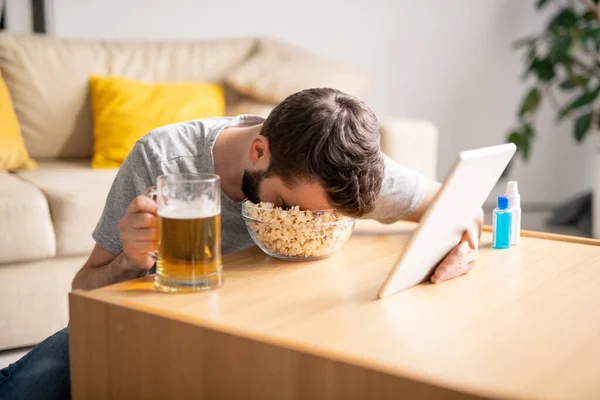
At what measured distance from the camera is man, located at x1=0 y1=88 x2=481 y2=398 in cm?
117

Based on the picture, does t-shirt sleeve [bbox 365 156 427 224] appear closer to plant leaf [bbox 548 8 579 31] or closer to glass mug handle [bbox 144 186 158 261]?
glass mug handle [bbox 144 186 158 261]

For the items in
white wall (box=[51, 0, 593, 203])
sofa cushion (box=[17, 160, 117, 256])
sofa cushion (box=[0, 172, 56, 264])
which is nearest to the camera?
sofa cushion (box=[0, 172, 56, 264])

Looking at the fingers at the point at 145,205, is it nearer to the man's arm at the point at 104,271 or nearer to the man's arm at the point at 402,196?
the man's arm at the point at 104,271

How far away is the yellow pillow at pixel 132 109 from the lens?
9.22 feet

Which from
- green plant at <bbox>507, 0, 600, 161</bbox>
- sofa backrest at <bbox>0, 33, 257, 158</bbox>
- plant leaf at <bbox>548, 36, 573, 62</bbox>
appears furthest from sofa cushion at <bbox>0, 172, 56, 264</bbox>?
plant leaf at <bbox>548, 36, 573, 62</bbox>

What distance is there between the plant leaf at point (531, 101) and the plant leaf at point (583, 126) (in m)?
0.26

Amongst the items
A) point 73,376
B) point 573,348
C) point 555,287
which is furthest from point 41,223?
point 573,348

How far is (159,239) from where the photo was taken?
1070 mm

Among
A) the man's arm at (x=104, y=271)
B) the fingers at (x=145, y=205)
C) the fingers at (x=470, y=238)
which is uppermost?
the fingers at (x=145, y=205)

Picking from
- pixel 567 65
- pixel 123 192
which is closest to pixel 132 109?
pixel 123 192

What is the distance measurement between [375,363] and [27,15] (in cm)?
286

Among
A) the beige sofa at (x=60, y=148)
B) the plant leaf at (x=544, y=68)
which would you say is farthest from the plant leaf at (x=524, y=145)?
the beige sofa at (x=60, y=148)

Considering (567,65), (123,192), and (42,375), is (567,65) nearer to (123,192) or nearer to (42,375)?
(123,192)

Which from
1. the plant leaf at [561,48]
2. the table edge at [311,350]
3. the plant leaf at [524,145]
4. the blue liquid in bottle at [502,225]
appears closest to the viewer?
the table edge at [311,350]
